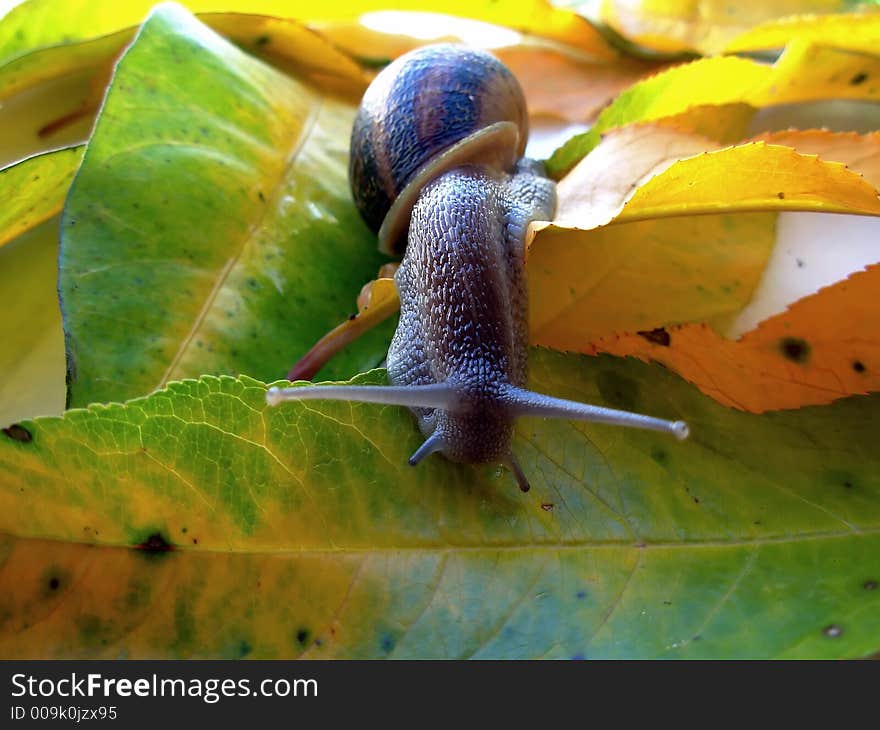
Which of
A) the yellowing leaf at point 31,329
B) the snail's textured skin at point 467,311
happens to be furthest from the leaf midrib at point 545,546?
the yellowing leaf at point 31,329

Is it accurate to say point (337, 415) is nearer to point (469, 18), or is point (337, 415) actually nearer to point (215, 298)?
point (215, 298)

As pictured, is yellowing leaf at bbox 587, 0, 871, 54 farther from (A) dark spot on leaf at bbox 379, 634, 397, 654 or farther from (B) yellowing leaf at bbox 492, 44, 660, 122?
(A) dark spot on leaf at bbox 379, 634, 397, 654

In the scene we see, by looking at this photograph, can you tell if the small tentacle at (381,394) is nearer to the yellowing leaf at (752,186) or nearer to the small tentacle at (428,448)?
the small tentacle at (428,448)

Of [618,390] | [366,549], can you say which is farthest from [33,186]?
[618,390]

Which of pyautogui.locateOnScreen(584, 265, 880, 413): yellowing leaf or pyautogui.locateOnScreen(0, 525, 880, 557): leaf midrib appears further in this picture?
pyautogui.locateOnScreen(584, 265, 880, 413): yellowing leaf

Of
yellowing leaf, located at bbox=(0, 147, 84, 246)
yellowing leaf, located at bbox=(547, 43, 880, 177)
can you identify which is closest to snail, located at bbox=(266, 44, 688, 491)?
yellowing leaf, located at bbox=(547, 43, 880, 177)
